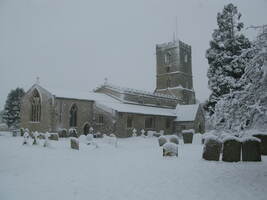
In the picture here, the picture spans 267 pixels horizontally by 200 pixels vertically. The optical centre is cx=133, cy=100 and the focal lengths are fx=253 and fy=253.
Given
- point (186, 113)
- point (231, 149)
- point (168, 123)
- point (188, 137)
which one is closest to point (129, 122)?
point (168, 123)

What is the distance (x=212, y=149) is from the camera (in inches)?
480

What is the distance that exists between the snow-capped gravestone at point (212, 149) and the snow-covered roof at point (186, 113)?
98.4 feet

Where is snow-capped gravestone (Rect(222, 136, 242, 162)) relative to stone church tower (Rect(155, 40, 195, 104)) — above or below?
below

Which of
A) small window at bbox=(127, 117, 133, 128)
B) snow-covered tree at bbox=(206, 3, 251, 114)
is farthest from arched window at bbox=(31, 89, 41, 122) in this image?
snow-covered tree at bbox=(206, 3, 251, 114)

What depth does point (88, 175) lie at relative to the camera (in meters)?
9.34

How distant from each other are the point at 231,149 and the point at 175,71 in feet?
141

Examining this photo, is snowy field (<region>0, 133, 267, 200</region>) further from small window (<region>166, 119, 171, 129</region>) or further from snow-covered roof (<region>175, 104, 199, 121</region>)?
snow-covered roof (<region>175, 104, 199, 121</region>)

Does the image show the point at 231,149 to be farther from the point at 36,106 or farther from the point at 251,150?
the point at 36,106

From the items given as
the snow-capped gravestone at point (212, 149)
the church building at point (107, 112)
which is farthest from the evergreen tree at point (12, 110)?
the snow-capped gravestone at point (212, 149)

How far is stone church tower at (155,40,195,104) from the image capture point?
176 ft

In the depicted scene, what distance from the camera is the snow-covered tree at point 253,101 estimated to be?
22.9 ft

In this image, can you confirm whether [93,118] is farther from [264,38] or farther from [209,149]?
[264,38]

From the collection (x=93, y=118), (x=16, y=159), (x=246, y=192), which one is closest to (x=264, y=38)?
(x=246, y=192)

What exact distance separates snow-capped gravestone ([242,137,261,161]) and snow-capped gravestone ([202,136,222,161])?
3.64 feet
